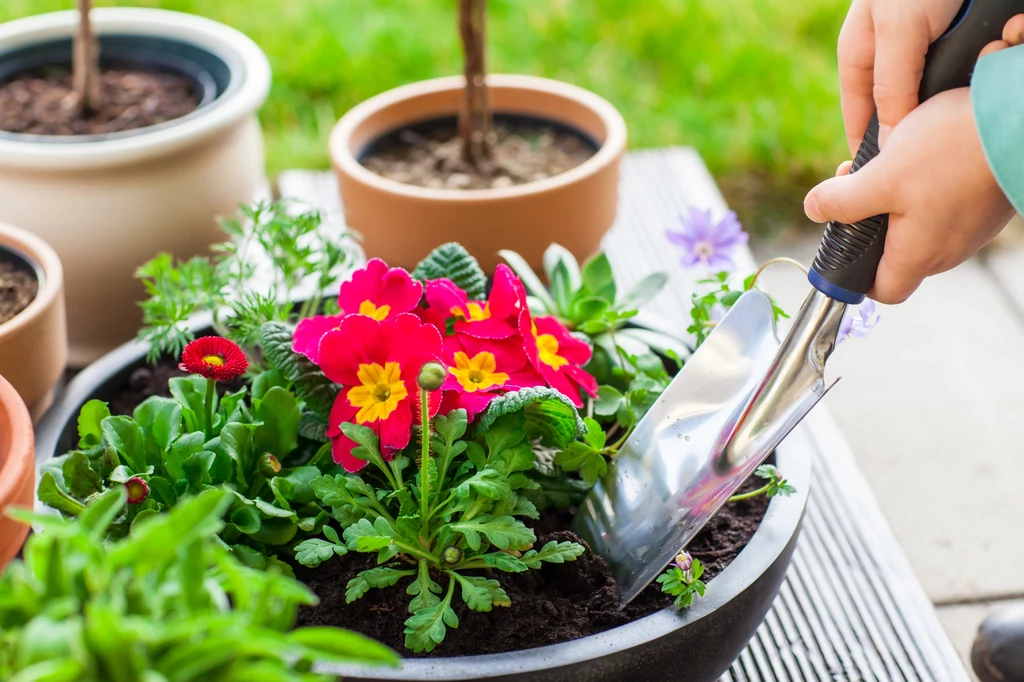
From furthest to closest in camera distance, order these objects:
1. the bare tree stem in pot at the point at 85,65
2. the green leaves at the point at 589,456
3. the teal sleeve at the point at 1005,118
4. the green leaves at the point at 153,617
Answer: the bare tree stem in pot at the point at 85,65 → the green leaves at the point at 589,456 → the teal sleeve at the point at 1005,118 → the green leaves at the point at 153,617

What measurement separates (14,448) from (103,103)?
2.49 feet

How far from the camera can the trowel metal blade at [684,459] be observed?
78cm

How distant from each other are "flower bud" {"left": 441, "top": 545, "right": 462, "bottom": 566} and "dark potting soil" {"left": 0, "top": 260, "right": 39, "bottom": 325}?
0.52 metres

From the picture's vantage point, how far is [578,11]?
2.46 m

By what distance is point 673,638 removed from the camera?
0.73m

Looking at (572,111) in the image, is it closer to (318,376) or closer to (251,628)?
(318,376)

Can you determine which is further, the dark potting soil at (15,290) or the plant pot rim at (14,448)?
the dark potting soil at (15,290)

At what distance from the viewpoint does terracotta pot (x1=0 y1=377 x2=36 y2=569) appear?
2.31 ft

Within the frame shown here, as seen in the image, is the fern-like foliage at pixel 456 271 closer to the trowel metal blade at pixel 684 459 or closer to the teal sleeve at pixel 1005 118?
the trowel metal blade at pixel 684 459

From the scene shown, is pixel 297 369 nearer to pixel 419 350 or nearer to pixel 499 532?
pixel 419 350

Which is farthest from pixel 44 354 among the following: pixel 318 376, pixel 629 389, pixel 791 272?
pixel 791 272

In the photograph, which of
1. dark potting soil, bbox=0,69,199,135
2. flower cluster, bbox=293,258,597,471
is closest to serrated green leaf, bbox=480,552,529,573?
flower cluster, bbox=293,258,597,471

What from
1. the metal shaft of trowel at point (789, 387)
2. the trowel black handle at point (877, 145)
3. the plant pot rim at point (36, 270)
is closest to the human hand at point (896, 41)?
the trowel black handle at point (877, 145)

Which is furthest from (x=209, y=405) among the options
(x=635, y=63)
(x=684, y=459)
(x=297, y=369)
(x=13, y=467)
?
(x=635, y=63)
